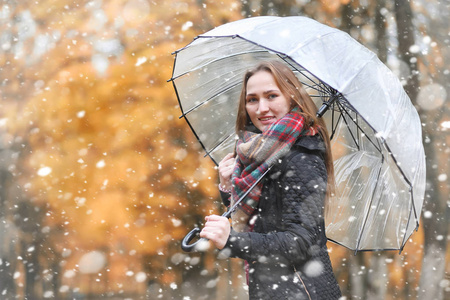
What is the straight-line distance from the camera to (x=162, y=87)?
9.87 m

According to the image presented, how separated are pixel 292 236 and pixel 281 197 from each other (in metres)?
0.22

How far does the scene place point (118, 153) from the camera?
34.8 feet

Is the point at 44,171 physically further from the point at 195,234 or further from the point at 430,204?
the point at 195,234

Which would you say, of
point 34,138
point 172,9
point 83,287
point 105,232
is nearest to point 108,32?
point 172,9

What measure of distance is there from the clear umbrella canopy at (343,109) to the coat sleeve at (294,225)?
14.7 inches

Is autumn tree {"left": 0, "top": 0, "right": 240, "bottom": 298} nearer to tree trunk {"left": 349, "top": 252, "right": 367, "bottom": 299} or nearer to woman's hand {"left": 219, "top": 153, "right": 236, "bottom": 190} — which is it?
tree trunk {"left": 349, "top": 252, "right": 367, "bottom": 299}

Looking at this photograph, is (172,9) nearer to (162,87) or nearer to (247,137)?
(162,87)

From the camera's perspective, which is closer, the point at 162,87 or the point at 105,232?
the point at 162,87

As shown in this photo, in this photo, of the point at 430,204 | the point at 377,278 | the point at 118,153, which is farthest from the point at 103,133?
the point at 430,204

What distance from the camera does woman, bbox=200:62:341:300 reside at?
7.11ft

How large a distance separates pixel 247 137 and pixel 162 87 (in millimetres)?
7374

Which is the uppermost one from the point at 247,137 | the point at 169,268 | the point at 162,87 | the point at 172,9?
the point at 247,137

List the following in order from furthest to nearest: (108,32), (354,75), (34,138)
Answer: (34,138) → (108,32) → (354,75)

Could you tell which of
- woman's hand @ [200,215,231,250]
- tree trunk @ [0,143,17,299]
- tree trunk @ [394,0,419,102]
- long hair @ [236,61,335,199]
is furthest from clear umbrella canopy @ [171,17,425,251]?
tree trunk @ [0,143,17,299]
